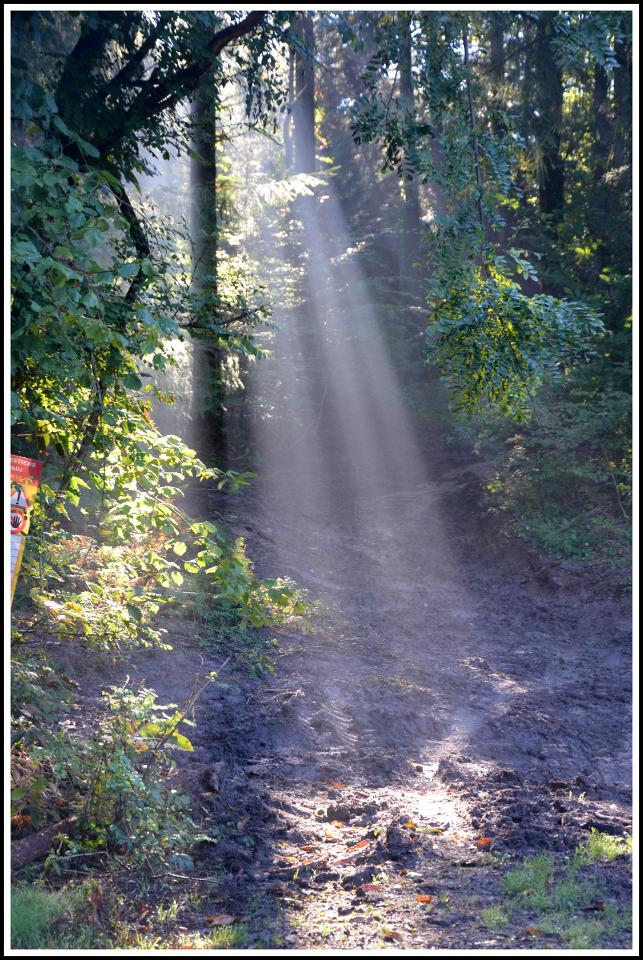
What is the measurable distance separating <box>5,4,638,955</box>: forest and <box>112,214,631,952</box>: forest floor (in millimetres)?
29

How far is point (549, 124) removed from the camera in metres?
12.9

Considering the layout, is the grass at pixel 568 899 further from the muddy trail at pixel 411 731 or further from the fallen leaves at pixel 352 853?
the fallen leaves at pixel 352 853

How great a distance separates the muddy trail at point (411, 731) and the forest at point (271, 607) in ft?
0.10

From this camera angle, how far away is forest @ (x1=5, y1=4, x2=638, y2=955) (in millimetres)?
3678

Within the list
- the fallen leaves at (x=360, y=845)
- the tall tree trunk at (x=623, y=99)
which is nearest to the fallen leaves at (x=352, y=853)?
the fallen leaves at (x=360, y=845)

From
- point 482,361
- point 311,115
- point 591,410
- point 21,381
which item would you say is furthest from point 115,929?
point 311,115

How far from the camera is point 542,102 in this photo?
1262 cm

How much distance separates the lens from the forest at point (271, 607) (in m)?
3.68

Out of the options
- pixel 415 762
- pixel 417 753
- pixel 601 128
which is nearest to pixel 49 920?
pixel 415 762

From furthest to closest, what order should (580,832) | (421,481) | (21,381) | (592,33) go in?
(421,481) < (592,33) < (580,832) < (21,381)

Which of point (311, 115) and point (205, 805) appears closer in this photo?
point (205, 805)

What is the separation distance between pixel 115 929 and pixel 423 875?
1537 millimetres

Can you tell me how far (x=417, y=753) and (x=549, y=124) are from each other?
35.0ft

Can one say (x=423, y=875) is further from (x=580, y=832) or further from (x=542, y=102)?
(x=542, y=102)
